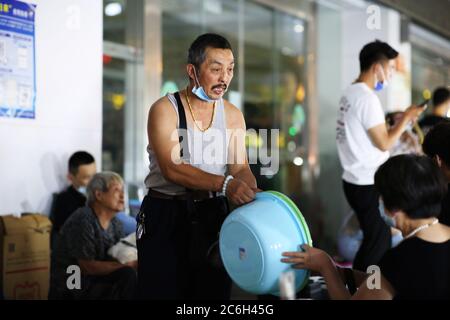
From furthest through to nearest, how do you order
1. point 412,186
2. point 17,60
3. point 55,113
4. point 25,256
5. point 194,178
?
1. point 55,113
2. point 17,60
3. point 25,256
4. point 194,178
5. point 412,186

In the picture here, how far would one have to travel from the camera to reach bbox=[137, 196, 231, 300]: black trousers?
2469mm

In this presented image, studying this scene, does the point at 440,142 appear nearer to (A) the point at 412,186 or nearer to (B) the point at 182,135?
(A) the point at 412,186

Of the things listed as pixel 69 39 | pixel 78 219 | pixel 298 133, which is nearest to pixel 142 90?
pixel 69 39

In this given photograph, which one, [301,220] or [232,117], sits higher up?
[232,117]

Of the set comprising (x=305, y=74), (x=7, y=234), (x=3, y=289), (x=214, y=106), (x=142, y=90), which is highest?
(x=305, y=74)

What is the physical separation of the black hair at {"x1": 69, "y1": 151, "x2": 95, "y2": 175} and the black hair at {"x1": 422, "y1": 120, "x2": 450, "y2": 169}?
2.43 m

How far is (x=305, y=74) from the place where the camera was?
26.7 ft

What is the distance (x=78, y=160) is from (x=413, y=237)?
2.77 metres

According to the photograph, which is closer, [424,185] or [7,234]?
[424,185]

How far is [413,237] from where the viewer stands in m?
1.93

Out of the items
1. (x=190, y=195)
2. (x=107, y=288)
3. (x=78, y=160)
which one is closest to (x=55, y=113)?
(x=78, y=160)

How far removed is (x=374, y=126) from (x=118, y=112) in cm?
266

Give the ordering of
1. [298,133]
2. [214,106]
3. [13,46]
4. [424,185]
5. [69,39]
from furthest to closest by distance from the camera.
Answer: [298,133], [69,39], [13,46], [214,106], [424,185]

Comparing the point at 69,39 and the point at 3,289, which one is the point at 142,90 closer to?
the point at 69,39
